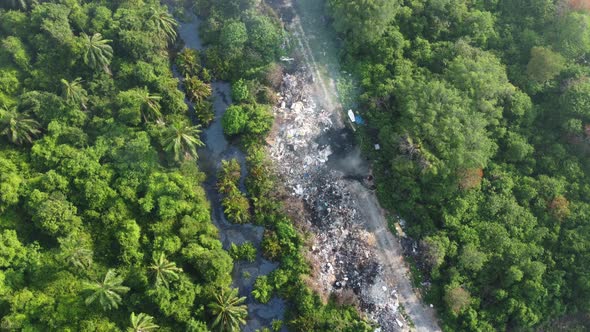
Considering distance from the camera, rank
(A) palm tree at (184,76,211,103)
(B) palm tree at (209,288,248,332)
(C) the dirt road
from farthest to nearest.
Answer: (A) palm tree at (184,76,211,103)
(C) the dirt road
(B) palm tree at (209,288,248,332)

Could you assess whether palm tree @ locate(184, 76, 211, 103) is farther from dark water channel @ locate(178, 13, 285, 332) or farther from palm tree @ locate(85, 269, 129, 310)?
palm tree @ locate(85, 269, 129, 310)

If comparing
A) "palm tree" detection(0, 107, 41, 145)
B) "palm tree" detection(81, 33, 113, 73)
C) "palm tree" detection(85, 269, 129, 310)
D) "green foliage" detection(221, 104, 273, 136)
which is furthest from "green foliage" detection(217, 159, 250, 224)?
"palm tree" detection(0, 107, 41, 145)

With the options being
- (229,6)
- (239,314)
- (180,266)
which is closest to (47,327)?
(180,266)

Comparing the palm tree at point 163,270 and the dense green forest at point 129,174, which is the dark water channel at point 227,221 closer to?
the dense green forest at point 129,174

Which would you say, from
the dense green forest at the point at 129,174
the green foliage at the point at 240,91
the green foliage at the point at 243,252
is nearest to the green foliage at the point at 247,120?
the dense green forest at the point at 129,174

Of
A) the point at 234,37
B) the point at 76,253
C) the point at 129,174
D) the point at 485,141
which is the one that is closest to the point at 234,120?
the point at 234,37

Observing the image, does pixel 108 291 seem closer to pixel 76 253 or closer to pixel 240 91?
pixel 76 253

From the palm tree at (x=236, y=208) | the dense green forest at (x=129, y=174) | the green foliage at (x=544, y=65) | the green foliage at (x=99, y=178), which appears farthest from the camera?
the green foliage at (x=544, y=65)
